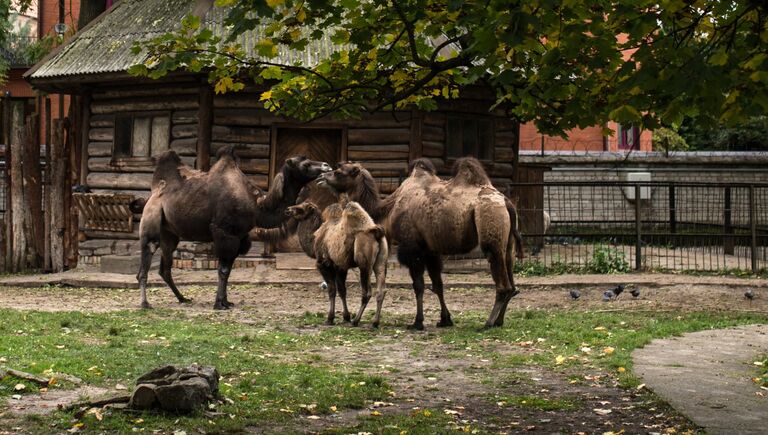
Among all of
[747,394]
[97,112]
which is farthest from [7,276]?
[747,394]

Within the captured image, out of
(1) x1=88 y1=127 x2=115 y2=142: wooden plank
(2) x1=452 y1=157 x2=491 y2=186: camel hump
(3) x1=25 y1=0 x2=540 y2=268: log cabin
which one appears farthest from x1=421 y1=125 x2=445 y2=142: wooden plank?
(2) x1=452 y1=157 x2=491 y2=186: camel hump

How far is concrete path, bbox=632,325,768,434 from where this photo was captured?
657cm

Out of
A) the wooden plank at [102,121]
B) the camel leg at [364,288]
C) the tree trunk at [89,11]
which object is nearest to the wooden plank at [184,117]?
the wooden plank at [102,121]

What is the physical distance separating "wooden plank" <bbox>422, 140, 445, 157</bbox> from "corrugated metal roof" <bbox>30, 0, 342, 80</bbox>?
2.47 metres

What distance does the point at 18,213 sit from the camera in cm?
1984

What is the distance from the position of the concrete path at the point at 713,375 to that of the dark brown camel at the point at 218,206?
5.45 m

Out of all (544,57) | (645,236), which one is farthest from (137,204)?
(544,57)

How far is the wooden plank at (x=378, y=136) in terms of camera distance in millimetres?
19047

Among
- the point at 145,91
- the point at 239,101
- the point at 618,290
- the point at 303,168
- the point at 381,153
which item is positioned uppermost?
the point at 145,91

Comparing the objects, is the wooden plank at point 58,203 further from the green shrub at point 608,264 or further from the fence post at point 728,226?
the fence post at point 728,226

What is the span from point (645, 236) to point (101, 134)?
10.7 meters

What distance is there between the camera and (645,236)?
20844mm

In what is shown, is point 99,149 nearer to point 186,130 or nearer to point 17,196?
point 17,196

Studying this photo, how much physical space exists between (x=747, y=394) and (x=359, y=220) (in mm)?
4968
